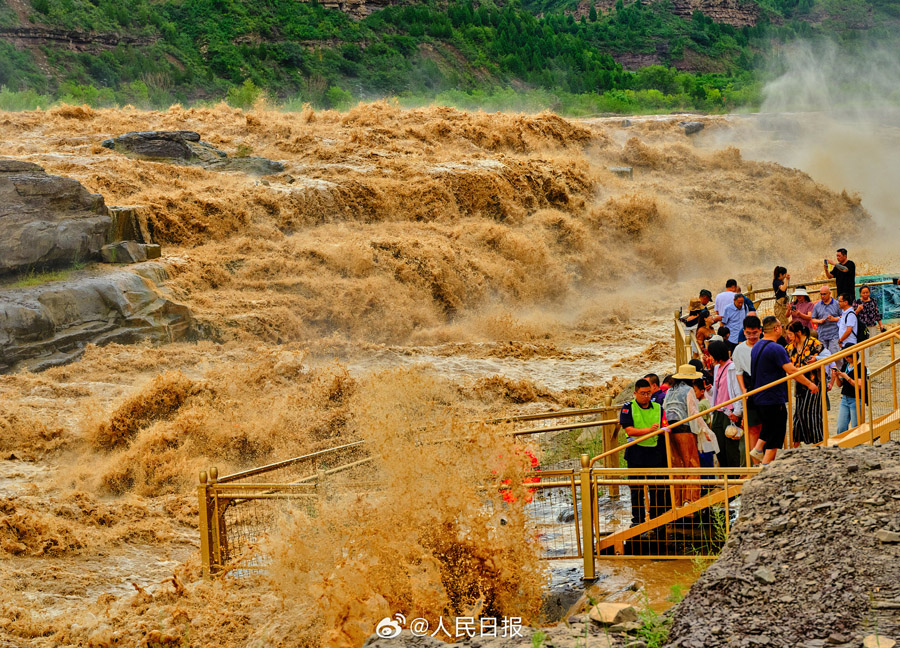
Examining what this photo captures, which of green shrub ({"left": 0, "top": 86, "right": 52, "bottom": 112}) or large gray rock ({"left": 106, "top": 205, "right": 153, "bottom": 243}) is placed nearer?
large gray rock ({"left": 106, "top": 205, "right": 153, "bottom": 243})

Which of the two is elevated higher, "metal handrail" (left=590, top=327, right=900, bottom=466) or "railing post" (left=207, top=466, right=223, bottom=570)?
"metal handrail" (left=590, top=327, right=900, bottom=466)

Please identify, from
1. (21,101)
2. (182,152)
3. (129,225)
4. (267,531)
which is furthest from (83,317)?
(21,101)

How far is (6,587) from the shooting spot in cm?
923

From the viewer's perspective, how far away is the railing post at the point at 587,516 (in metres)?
7.18

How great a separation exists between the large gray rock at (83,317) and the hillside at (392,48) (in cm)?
2734

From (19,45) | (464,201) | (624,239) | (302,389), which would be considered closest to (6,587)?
(302,389)

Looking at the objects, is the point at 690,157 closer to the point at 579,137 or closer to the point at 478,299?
the point at 579,137

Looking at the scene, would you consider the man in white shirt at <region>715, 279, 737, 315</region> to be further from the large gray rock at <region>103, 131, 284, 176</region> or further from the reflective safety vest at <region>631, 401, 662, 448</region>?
the large gray rock at <region>103, 131, 284, 176</region>

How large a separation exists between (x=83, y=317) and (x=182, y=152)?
29.5 ft

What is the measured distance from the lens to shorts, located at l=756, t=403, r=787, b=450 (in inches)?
297

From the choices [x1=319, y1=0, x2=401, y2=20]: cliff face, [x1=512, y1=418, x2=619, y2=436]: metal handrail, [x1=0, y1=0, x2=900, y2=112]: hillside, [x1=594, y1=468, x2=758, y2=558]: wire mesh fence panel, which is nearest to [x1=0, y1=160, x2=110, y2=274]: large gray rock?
[x1=512, y1=418, x2=619, y2=436]: metal handrail

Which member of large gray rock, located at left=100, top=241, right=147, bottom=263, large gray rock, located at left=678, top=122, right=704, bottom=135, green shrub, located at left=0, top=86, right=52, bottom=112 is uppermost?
green shrub, located at left=0, top=86, right=52, bottom=112

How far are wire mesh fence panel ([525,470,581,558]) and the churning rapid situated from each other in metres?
1.10

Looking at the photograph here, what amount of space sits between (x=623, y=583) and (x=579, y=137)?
97.3ft
